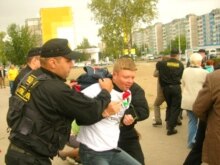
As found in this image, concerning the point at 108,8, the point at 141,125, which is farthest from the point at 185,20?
the point at 141,125

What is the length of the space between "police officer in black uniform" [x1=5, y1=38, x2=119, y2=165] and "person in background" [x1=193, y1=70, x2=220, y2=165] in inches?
60.1

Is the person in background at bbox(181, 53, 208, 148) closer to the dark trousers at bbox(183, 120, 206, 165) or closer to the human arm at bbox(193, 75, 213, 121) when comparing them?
the dark trousers at bbox(183, 120, 206, 165)

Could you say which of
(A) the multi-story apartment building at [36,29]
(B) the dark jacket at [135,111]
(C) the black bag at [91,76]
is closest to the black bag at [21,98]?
(C) the black bag at [91,76]

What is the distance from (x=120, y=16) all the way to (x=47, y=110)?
35333 millimetres

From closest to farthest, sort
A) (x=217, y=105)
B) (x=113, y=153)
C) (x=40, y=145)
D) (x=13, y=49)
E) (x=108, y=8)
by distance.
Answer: (x=40, y=145) → (x=113, y=153) → (x=217, y=105) → (x=13, y=49) → (x=108, y=8)

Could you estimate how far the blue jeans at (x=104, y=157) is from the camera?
11.7 ft

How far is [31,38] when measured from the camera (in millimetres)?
31953

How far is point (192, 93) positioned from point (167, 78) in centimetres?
141

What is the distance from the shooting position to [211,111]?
438 cm

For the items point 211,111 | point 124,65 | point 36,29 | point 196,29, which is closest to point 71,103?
point 124,65

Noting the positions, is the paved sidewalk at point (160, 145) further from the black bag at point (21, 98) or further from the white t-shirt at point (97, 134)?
the black bag at point (21, 98)

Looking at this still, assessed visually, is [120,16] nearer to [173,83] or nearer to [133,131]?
[173,83]

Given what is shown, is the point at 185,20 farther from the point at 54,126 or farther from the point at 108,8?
the point at 54,126

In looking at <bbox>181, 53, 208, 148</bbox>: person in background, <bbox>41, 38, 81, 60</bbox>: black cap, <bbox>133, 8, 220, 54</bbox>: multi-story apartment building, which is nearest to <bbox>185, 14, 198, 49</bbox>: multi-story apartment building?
<bbox>133, 8, 220, 54</bbox>: multi-story apartment building
